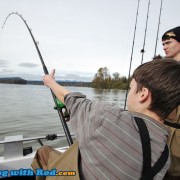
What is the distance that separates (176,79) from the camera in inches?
53.1

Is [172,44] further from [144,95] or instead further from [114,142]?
[114,142]

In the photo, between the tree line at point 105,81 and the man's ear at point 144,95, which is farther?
the tree line at point 105,81

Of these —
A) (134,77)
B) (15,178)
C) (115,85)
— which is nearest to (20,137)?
(15,178)

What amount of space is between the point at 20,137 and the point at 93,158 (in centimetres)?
221

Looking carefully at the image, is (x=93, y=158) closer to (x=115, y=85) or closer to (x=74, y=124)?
(x=74, y=124)

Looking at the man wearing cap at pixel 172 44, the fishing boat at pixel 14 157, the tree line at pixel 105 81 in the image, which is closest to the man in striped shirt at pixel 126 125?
the man wearing cap at pixel 172 44

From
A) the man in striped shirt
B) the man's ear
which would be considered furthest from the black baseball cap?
the man's ear

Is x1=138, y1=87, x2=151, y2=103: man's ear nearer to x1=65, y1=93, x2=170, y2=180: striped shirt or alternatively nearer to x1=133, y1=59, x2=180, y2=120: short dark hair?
x1=133, y1=59, x2=180, y2=120: short dark hair

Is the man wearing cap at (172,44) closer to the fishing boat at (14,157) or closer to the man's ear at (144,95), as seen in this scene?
the man's ear at (144,95)

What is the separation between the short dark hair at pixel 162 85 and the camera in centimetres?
132

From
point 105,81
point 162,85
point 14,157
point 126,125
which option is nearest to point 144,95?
point 162,85

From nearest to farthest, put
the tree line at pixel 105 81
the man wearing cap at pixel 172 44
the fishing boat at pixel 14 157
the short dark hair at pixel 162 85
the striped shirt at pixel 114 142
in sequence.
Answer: the striped shirt at pixel 114 142 → the short dark hair at pixel 162 85 → the man wearing cap at pixel 172 44 → the fishing boat at pixel 14 157 → the tree line at pixel 105 81

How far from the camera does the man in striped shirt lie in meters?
1.18

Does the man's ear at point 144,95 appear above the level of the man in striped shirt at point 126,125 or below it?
above
